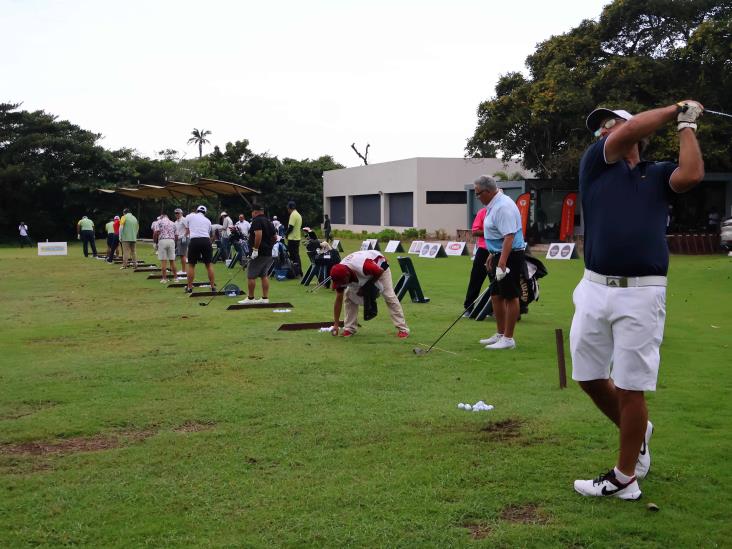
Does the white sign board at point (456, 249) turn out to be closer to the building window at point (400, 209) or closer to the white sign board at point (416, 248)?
the white sign board at point (416, 248)

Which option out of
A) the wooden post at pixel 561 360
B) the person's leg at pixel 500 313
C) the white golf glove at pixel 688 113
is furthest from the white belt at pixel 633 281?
the person's leg at pixel 500 313

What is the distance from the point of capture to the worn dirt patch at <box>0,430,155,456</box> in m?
5.29

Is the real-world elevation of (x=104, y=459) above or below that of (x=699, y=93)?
below

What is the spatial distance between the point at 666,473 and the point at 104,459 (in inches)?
136

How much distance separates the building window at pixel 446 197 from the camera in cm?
4644

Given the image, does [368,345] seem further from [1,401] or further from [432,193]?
[432,193]

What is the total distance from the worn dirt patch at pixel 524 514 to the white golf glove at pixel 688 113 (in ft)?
6.71

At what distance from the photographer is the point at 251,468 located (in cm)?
482

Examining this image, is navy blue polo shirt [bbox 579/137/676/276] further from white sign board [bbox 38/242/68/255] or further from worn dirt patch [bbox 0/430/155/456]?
white sign board [bbox 38/242/68/255]

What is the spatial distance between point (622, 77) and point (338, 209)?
3211 cm

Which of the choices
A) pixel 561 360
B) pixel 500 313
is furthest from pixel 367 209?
pixel 561 360

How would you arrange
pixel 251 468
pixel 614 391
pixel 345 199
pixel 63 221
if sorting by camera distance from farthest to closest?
1. pixel 345 199
2. pixel 63 221
3. pixel 251 468
4. pixel 614 391

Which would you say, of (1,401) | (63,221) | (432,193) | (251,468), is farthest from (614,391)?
(63,221)

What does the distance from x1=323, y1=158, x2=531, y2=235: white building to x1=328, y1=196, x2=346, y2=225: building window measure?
13.9 ft
